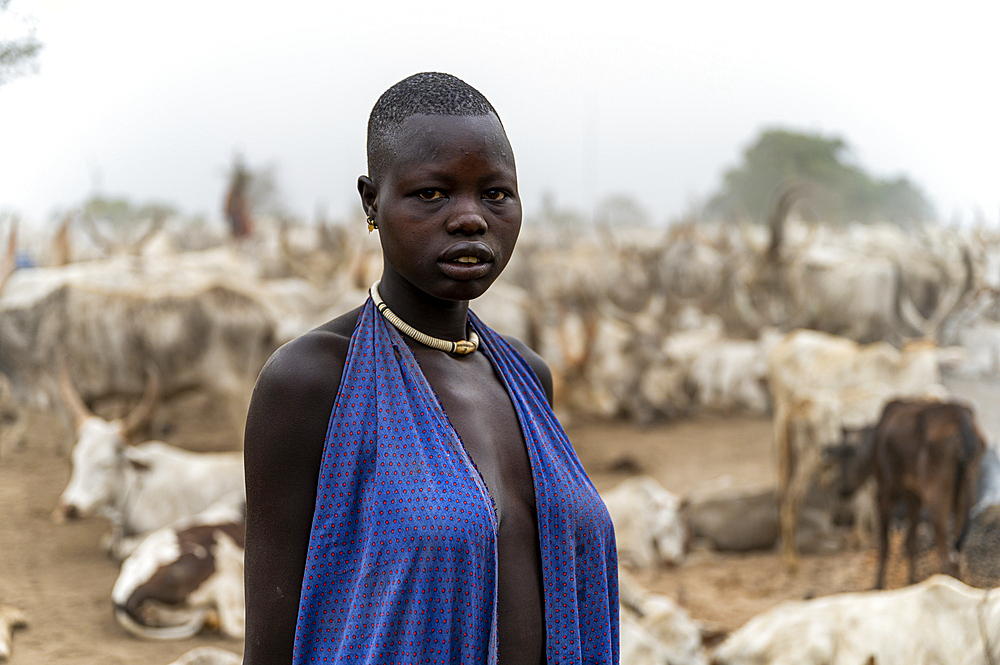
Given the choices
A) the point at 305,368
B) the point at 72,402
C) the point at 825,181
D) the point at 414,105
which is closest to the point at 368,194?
the point at 414,105

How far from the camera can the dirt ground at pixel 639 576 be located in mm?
3205

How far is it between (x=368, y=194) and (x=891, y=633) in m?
3.18

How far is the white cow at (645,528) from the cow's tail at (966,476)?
6.29 ft

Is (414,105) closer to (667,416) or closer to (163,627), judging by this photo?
(163,627)

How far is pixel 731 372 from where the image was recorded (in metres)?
10.3

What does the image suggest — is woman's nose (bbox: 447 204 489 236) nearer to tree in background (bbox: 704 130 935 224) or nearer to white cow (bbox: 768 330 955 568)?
white cow (bbox: 768 330 955 568)

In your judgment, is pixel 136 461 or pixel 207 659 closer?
pixel 207 659

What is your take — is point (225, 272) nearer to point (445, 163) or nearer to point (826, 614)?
point (826, 614)

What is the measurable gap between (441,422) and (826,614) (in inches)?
119

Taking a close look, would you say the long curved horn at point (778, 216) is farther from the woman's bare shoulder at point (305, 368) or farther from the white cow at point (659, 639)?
the woman's bare shoulder at point (305, 368)

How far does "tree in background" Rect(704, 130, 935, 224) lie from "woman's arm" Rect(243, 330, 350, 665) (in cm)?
3301

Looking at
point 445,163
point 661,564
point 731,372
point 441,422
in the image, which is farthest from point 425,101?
point 731,372

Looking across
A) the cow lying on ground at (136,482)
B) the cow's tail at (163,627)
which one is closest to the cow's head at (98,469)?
the cow lying on ground at (136,482)

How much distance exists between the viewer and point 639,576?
230 inches
